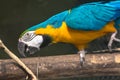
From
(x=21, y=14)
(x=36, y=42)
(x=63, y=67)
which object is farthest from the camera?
(x=21, y=14)

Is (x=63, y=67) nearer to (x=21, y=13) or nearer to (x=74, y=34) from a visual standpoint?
(x=74, y=34)

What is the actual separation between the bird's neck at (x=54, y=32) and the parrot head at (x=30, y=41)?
2cm

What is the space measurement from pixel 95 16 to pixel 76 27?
0.09 metres

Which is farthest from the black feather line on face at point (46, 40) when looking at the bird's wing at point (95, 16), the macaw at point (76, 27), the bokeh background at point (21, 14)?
the bokeh background at point (21, 14)

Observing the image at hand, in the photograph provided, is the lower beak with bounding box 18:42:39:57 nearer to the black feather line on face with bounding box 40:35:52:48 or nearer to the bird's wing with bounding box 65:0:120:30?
the black feather line on face with bounding box 40:35:52:48

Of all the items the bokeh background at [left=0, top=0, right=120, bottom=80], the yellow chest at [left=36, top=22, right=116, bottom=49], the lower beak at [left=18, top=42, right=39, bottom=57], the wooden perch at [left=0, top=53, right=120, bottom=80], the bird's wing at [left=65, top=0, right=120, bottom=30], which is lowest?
the wooden perch at [left=0, top=53, right=120, bottom=80]

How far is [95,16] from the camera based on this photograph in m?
1.80

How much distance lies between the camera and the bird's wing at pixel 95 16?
70.9 inches

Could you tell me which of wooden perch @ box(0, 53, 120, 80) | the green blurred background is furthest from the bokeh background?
wooden perch @ box(0, 53, 120, 80)

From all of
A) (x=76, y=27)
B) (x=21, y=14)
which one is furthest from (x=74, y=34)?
(x=21, y=14)

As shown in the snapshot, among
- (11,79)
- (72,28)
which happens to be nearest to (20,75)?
(11,79)

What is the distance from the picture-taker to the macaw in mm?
1778

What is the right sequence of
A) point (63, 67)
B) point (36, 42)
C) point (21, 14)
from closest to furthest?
point (63, 67)
point (36, 42)
point (21, 14)

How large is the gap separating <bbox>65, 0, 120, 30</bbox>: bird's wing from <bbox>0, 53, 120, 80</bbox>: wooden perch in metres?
0.19
